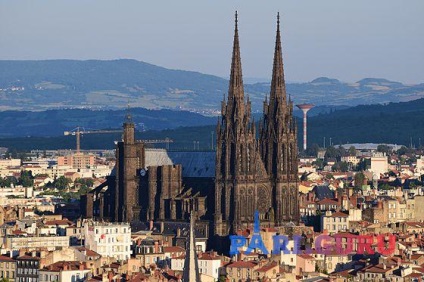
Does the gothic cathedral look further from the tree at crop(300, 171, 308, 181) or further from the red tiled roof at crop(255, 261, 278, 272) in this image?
the tree at crop(300, 171, 308, 181)

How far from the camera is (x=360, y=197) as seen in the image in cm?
13600

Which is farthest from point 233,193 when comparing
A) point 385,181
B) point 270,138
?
point 385,181

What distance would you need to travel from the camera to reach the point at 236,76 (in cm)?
11244

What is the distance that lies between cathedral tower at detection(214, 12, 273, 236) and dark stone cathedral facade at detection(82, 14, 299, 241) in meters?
0.05

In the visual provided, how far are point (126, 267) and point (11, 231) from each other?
1871 cm

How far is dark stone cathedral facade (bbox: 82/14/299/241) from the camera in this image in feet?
366

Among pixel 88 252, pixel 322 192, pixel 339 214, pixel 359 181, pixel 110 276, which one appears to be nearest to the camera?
pixel 110 276

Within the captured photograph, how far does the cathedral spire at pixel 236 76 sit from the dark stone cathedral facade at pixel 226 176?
0.05 metres

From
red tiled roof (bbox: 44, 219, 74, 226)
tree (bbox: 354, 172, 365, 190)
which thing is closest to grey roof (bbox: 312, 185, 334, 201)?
tree (bbox: 354, 172, 365, 190)

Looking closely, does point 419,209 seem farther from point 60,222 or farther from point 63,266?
point 63,266

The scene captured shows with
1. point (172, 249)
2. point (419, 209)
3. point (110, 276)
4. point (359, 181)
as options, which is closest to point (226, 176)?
point (172, 249)

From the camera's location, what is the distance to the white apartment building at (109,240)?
100688mm

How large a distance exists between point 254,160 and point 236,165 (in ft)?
3.49

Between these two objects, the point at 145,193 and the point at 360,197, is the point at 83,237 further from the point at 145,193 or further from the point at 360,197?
the point at 360,197
